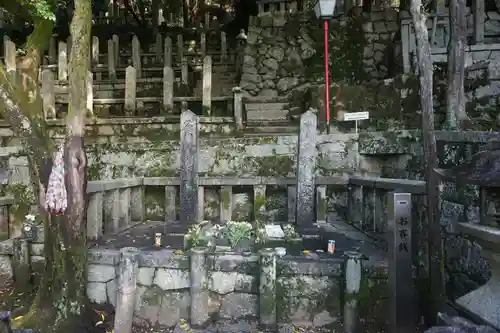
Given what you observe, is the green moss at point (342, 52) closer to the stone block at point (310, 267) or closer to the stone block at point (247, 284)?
the stone block at point (310, 267)

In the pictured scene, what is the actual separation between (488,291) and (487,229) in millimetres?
491

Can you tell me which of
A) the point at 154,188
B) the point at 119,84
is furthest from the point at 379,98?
the point at 119,84

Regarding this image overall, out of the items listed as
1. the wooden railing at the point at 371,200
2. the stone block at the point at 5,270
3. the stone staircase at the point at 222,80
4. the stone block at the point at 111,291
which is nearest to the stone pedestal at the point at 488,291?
Result: the wooden railing at the point at 371,200

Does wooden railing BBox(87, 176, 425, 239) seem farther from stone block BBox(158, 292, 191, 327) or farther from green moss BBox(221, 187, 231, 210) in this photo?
stone block BBox(158, 292, 191, 327)

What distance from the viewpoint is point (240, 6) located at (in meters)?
19.2

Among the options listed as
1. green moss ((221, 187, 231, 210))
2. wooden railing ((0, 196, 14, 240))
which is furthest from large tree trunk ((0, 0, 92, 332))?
green moss ((221, 187, 231, 210))

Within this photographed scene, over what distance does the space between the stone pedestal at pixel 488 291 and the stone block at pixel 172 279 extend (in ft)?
10.7

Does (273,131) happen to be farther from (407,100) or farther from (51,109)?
(51,109)

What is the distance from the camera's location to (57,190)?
4.43 metres

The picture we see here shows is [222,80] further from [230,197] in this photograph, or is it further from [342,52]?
[230,197]

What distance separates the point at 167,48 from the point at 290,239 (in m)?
10.9

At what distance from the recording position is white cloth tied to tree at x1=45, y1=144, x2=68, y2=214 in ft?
14.5

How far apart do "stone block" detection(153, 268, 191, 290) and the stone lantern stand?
10.6 feet

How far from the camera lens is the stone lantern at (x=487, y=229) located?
8.93 ft
